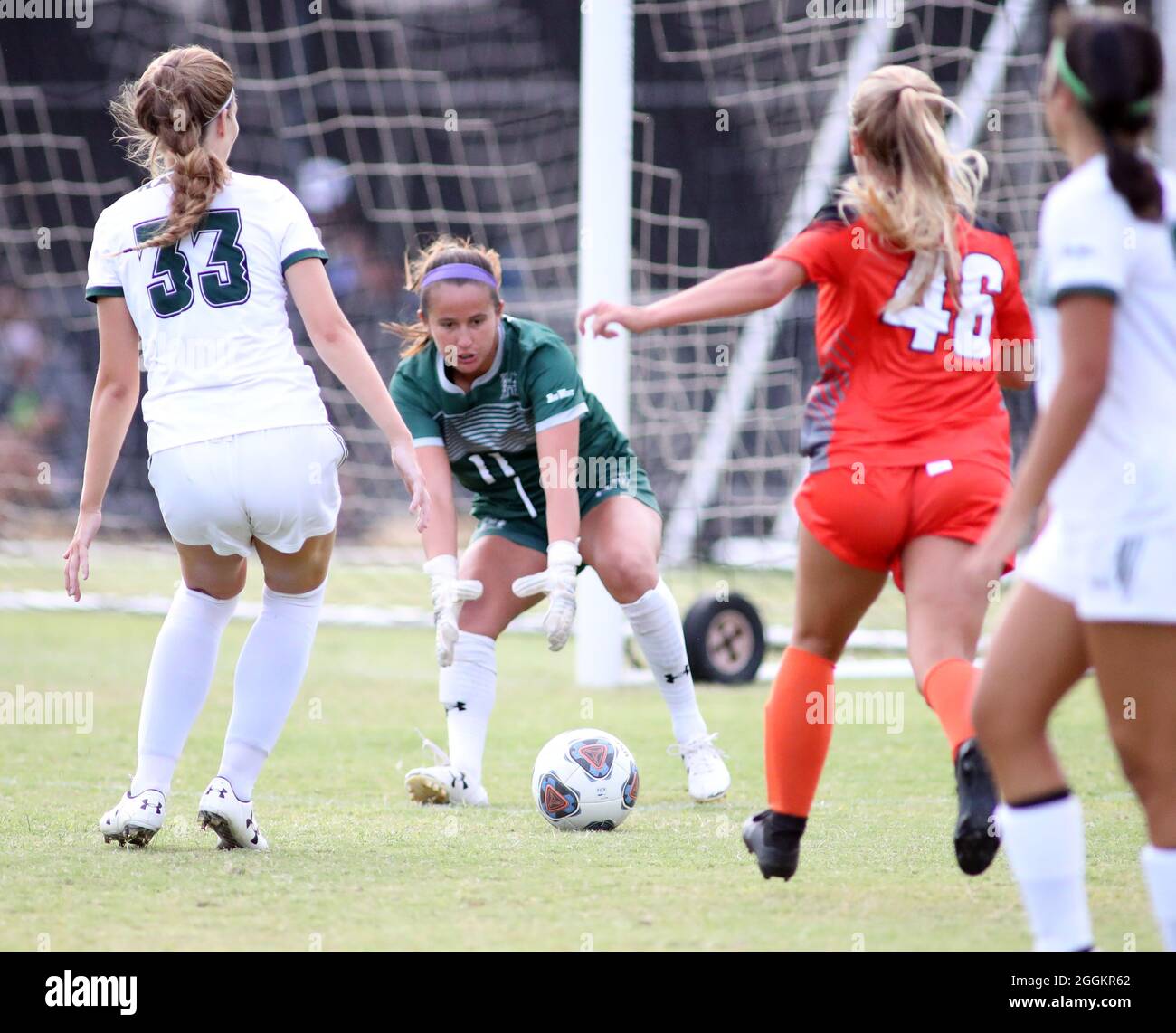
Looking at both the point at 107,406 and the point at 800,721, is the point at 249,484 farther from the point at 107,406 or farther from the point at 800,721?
the point at 800,721

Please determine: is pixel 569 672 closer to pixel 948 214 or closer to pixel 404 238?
pixel 948 214

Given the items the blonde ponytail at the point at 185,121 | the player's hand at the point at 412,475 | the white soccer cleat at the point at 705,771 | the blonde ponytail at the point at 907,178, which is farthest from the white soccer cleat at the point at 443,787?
the blonde ponytail at the point at 907,178

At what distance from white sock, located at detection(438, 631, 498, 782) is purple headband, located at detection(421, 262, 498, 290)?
3.71 feet

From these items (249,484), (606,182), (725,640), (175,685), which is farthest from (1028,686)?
(606,182)

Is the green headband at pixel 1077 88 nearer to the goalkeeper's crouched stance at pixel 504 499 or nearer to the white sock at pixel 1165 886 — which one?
the white sock at pixel 1165 886

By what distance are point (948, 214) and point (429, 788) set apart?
2434mm

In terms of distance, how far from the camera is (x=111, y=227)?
372cm

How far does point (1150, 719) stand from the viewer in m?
2.32

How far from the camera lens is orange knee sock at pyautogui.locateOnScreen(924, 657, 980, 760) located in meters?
3.11

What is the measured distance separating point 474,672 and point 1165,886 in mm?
2809

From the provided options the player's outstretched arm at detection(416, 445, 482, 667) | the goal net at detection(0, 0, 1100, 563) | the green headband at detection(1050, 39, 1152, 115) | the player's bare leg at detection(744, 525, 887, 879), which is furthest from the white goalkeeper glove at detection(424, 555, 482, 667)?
the goal net at detection(0, 0, 1100, 563)

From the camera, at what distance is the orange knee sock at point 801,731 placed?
3.32 metres

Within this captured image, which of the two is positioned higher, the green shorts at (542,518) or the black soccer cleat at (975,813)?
the green shorts at (542,518)

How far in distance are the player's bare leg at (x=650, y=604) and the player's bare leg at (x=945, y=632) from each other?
166cm
